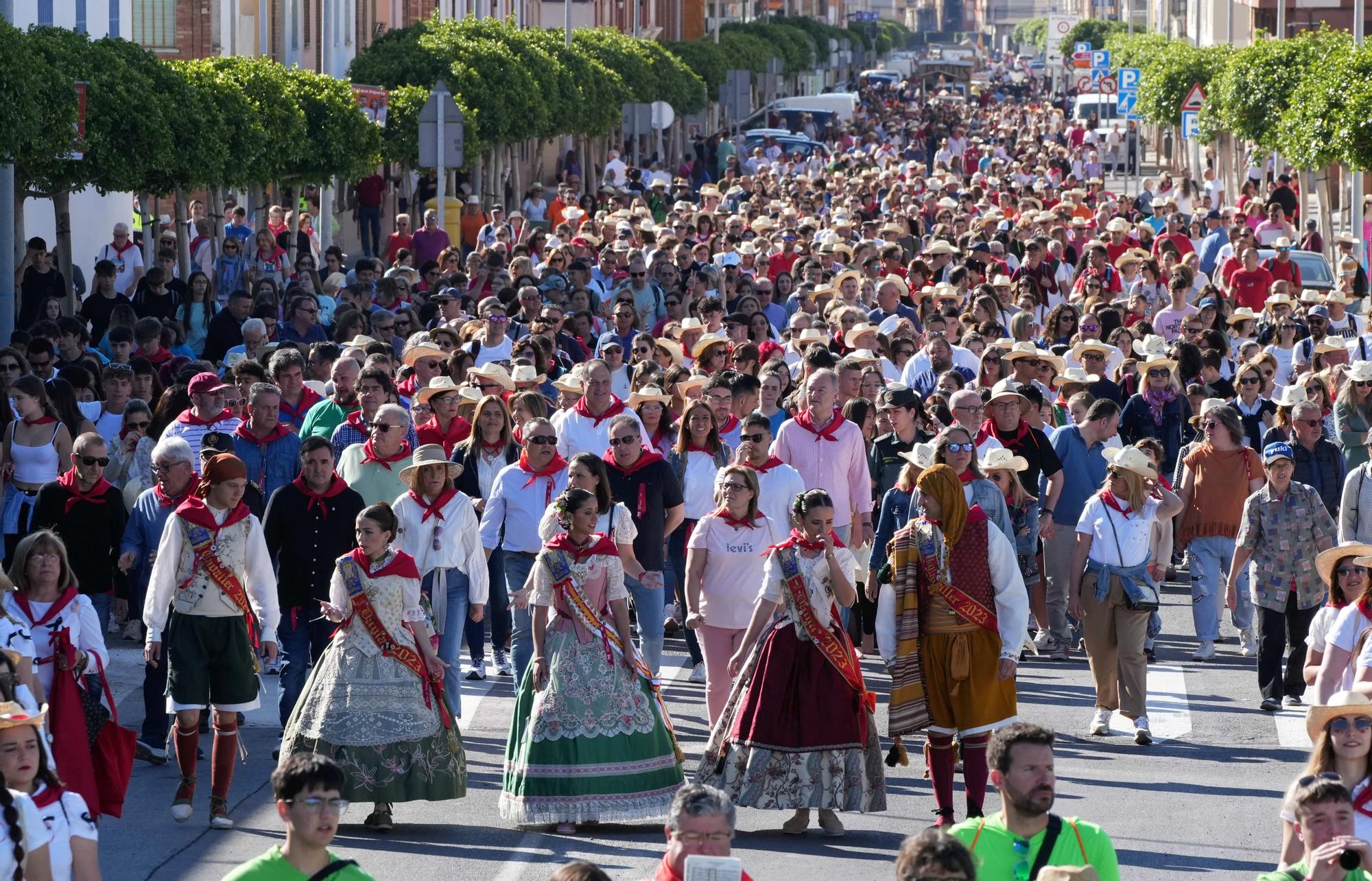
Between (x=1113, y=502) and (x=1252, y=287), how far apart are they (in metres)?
12.5

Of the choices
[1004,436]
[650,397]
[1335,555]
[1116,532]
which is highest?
[650,397]

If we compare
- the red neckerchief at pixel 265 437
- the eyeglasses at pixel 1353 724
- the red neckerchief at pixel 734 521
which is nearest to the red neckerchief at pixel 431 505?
the red neckerchief at pixel 734 521

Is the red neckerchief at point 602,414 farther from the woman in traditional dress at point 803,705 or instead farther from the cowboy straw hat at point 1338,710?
the cowboy straw hat at point 1338,710

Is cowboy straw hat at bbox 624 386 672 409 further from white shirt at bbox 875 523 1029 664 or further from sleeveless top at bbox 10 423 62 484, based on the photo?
white shirt at bbox 875 523 1029 664

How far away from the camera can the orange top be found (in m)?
14.4

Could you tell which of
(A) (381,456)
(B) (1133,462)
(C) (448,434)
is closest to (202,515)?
(A) (381,456)

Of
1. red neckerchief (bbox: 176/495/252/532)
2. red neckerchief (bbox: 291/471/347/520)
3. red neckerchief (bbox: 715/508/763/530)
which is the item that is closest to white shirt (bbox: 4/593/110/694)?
red neckerchief (bbox: 176/495/252/532)

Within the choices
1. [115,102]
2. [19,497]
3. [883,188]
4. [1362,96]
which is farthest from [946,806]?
[883,188]

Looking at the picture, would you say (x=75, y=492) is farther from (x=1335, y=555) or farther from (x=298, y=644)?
(x=1335, y=555)

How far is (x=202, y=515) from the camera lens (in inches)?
410

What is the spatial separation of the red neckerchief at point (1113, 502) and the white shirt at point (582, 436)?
2.88 metres

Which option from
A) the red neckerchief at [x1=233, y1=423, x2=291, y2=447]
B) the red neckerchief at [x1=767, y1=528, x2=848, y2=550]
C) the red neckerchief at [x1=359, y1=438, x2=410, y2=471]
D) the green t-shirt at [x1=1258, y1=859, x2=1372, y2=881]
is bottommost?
the green t-shirt at [x1=1258, y1=859, x2=1372, y2=881]

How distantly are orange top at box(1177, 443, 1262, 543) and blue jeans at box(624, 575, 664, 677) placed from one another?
11.7ft

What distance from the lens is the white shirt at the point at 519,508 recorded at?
12.6 meters
